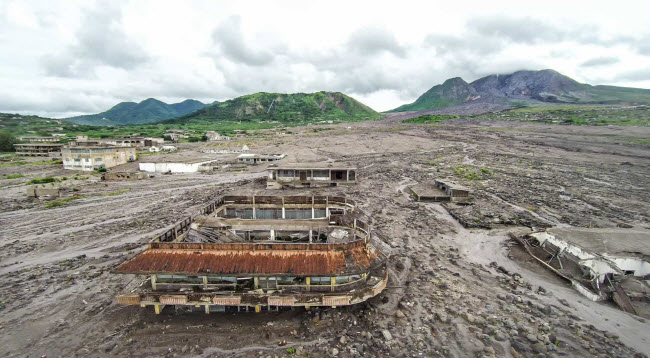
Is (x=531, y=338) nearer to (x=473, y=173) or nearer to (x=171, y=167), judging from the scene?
(x=473, y=173)

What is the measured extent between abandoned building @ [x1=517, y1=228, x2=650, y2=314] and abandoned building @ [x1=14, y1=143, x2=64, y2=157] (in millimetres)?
112520

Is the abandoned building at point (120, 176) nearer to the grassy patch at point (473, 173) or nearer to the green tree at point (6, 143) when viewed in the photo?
the grassy patch at point (473, 173)

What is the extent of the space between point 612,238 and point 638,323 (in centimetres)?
817

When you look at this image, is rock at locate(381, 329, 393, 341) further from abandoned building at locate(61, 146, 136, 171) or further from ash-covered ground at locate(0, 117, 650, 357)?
abandoned building at locate(61, 146, 136, 171)

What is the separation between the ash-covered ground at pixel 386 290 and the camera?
12320 millimetres

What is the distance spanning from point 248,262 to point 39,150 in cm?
10693

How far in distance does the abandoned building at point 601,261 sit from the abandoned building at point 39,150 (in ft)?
369

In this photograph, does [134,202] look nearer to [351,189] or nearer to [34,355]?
[34,355]

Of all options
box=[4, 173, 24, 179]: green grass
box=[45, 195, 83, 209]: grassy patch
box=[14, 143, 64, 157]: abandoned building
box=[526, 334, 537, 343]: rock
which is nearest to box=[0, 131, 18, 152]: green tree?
box=[14, 143, 64, 157]: abandoned building

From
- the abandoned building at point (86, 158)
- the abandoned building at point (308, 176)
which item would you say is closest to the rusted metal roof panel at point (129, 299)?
the abandoned building at point (308, 176)

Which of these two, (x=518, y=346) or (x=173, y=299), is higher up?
(x=173, y=299)

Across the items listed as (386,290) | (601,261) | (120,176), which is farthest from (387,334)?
(120,176)

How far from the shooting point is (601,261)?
54.7ft

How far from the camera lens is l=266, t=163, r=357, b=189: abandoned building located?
41.6m
